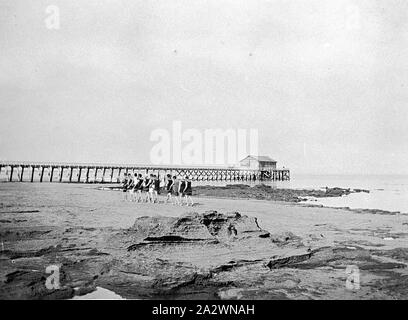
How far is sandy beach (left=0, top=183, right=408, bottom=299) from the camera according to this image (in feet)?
19.0

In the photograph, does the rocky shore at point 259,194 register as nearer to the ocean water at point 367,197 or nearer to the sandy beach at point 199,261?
the ocean water at point 367,197

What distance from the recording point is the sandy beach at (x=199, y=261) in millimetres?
5801

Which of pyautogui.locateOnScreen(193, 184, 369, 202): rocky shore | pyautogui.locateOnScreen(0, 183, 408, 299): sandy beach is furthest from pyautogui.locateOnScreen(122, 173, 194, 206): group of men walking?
pyautogui.locateOnScreen(193, 184, 369, 202): rocky shore

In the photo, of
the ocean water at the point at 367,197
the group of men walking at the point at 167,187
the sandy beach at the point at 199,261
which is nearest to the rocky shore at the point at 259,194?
the ocean water at the point at 367,197

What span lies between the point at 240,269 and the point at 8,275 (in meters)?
3.98

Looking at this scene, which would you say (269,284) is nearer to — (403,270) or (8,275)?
(403,270)

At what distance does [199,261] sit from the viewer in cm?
727

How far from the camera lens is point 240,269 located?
271 inches

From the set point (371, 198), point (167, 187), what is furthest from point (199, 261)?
point (371, 198)

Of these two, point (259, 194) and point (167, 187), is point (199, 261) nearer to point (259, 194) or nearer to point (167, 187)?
point (167, 187)

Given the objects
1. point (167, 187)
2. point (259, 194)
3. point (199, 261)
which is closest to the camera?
point (199, 261)
